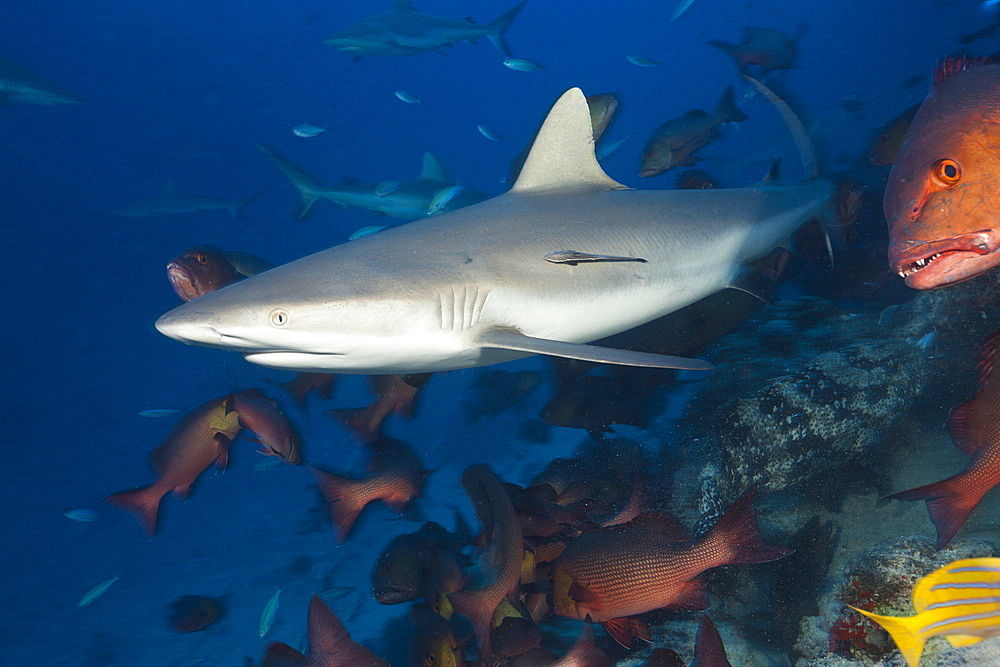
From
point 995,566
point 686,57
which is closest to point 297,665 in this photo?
point 995,566

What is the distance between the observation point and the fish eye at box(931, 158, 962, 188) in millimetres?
1635

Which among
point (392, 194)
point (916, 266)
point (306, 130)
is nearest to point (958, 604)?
point (916, 266)

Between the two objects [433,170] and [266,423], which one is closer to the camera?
[266,423]

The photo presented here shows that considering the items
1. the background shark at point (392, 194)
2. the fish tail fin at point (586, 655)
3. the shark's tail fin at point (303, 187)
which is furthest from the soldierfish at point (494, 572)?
the shark's tail fin at point (303, 187)

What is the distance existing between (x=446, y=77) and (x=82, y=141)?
5028cm

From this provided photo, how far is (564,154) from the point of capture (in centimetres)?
361

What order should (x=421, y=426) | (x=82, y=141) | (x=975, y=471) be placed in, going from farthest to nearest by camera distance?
(x=82, y=141)
(x=421, y=426)
(x=975, y=471)

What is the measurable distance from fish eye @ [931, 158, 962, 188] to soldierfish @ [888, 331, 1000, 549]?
1.30m

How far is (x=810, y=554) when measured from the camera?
3.64m

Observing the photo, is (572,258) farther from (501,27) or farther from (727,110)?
(501,27)

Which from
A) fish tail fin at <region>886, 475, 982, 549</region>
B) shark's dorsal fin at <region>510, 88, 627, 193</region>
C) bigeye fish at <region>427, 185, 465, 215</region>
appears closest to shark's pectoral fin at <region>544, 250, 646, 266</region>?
shark's dorsal fin at <region>510, 88, 627, 193</region>

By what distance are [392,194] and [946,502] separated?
8400 millimetres

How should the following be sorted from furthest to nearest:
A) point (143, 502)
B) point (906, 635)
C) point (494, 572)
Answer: point (143, 502) < point (494, 572) < point (906, 635)

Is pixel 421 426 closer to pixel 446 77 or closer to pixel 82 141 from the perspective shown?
pixel 82 141
